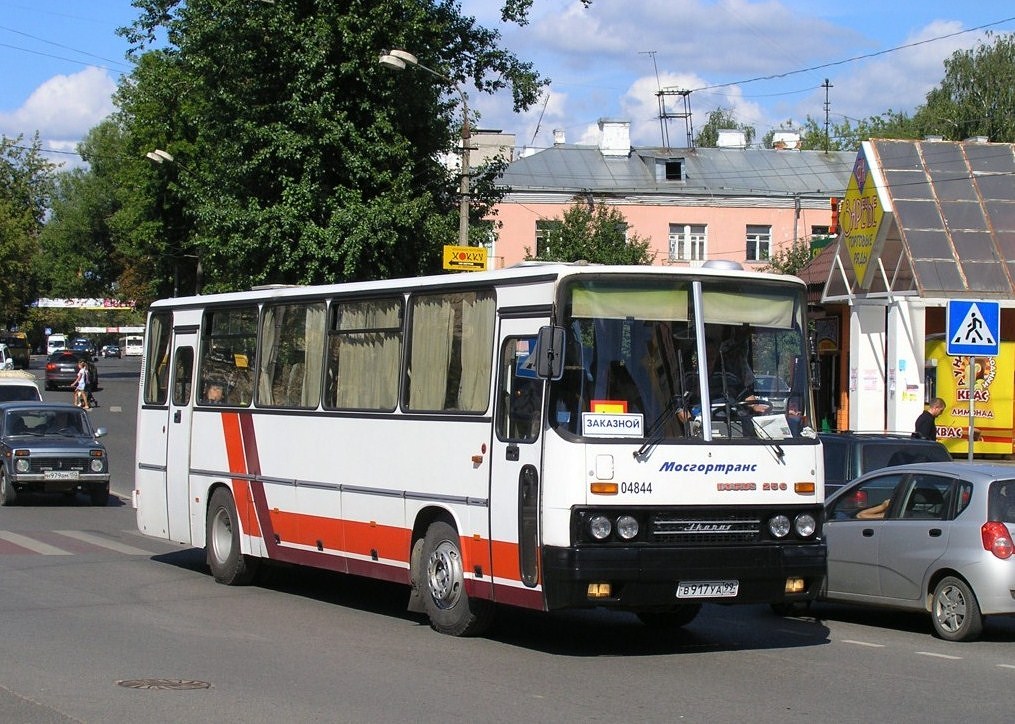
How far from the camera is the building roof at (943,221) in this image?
27.8 m

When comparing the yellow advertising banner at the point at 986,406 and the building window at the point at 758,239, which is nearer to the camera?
the yellow advertising banner at the point at 986,406

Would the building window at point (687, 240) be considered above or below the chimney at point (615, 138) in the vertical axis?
below

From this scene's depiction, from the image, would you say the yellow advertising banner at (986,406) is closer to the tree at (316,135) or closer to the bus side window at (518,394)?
the tree at (316,135)

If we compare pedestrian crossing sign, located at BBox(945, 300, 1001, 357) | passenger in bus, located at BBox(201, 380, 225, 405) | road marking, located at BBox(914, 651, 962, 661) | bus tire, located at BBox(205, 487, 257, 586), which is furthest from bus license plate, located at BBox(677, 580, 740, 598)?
pedestrian crossing sign, located at BBox(945, 300, 1001, 357)

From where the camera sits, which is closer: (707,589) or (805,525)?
(707,589)

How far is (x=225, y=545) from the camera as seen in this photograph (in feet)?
47.9

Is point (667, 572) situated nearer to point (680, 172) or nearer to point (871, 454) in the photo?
point (871, 454)

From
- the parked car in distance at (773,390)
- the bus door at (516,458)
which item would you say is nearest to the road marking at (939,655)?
the parked car in distance at (773,390)

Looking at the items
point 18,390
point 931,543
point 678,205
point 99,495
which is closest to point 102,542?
point 99,495

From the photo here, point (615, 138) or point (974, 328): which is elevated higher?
point (615, 138)

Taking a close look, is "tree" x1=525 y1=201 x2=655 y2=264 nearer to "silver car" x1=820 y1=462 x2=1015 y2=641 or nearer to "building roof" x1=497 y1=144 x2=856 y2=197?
"building roof" x1=497 y1=144 x2=856 y2=197

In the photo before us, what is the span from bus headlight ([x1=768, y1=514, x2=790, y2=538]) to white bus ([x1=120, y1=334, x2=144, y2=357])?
130162 mm

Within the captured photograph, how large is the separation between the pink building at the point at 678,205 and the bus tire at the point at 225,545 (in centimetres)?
4766

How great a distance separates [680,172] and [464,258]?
133ft
